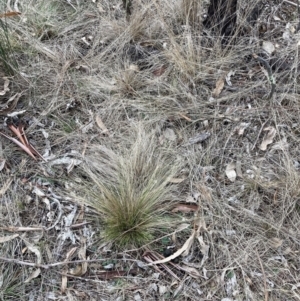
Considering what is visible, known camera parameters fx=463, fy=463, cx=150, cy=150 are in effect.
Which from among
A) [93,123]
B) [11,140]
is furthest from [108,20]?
[11,140]

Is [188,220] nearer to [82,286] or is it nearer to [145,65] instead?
[82,286]

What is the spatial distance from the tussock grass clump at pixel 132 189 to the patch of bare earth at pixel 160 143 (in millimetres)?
19

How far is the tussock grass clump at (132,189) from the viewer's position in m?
1.81

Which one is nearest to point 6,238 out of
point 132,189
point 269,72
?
point 132,189

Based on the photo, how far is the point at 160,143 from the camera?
6.91 feet

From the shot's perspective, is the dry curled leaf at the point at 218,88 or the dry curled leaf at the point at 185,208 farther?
the dry curled leaf at the point at 218,88

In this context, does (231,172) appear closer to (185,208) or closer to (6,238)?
(185,208)

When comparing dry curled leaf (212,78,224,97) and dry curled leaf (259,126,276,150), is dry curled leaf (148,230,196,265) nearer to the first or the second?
dry curled leaf (259,126,276,150)

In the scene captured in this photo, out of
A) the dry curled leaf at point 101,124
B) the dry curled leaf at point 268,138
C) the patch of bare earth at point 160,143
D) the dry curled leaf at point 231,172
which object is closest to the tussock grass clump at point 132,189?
the patch of bare earth at point 160,143

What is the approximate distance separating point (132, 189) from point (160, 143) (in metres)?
0.34

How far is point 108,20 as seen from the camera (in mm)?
2596

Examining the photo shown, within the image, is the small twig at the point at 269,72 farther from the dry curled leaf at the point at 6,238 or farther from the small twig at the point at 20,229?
the dry curled leaf at the point at 6,238

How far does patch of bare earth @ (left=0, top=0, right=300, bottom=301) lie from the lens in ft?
5.82

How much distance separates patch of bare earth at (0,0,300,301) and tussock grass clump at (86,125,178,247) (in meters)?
0.02
